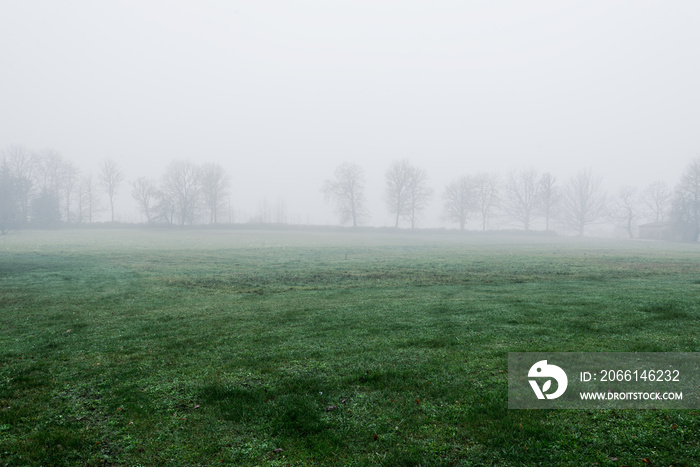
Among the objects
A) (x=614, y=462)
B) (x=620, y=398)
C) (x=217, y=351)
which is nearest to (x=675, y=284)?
(x=620, y=398)

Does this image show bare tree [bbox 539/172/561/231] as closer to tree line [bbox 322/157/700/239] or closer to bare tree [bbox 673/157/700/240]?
tree line [bbox 322/157/700/239]

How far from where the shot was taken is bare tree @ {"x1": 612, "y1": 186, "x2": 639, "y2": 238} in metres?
89.2

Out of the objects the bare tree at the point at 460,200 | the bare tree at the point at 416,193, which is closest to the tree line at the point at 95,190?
the bare tree at the point at 416,193

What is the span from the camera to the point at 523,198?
96.8 metres

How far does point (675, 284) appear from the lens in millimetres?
16203

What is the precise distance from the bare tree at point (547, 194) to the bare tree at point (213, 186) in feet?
259

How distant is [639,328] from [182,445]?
10.3 metres

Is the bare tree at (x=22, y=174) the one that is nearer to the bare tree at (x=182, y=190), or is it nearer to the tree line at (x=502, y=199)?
the bare tree at (x=182, y=190)

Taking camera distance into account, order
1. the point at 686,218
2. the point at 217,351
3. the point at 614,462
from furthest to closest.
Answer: the point at 686,218 → the point at 217,351 → the point at 614,462

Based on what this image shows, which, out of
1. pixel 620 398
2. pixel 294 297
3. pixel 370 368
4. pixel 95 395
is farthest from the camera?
pixel 294 297

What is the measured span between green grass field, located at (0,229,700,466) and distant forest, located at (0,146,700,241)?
7568 cm

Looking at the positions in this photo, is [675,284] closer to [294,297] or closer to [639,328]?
[639,328]

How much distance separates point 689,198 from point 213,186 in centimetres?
10034

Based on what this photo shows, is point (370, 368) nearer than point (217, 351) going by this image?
Yes
